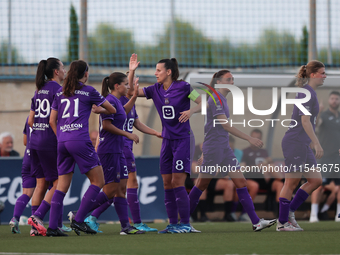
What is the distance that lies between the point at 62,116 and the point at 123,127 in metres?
1.02

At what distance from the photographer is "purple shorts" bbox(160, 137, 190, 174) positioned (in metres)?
6.30

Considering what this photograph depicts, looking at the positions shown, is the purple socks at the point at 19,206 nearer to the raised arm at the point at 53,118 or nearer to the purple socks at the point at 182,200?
the raised arm at the point at 53,118

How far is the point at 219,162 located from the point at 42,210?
210 centimetres

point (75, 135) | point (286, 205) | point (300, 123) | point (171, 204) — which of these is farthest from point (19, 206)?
point (300, 123)

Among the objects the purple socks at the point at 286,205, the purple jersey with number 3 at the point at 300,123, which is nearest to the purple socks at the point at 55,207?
the purple socks at the point at 286,205

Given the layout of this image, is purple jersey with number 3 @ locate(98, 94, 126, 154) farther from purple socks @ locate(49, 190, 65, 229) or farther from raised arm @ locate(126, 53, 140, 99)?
purple socks @ locate(49, 190, 65, 229)

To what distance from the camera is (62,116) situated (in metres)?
6.00

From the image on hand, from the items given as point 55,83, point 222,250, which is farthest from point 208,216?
point 222,250

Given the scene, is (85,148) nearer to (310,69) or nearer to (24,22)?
(310,69)

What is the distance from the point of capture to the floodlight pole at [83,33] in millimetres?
11852

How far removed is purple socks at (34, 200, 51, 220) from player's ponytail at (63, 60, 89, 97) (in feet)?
4.34

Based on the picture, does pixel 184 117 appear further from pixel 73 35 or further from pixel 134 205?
pixel 73 35

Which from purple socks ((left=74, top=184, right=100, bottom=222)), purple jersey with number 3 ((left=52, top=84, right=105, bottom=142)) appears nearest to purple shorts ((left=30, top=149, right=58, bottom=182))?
purple jersey with number 3 ((left=52, top=84, right=105, bottom=142))

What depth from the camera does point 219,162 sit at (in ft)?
21.6
